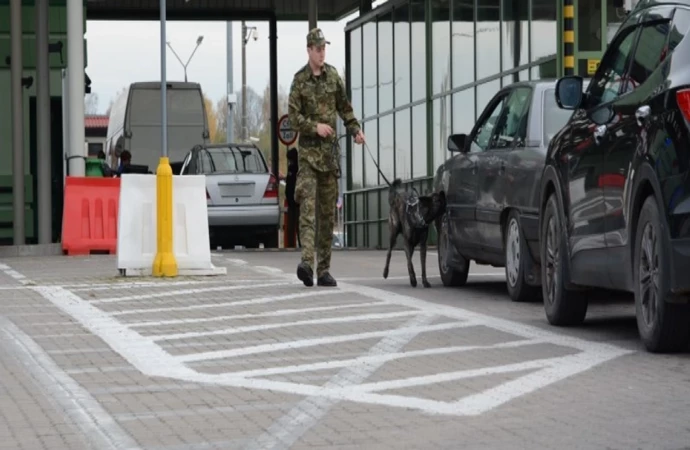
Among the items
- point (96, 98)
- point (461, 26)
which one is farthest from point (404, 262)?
point (96, 98)

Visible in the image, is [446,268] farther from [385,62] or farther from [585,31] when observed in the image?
[385,62]

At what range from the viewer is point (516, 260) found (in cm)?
1399

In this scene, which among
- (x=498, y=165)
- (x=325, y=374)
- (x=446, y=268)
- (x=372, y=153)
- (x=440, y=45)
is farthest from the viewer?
(x=372, y=153)

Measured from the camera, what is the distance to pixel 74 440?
281 inches

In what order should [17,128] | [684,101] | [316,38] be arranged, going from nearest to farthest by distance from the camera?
[684,101] < [316,38] < [17,128]

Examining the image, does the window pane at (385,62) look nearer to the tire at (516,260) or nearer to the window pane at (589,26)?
the window pane at (589,26)

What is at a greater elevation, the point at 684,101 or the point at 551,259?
the point at 684,101

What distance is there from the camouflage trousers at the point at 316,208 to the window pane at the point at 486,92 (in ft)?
43.9

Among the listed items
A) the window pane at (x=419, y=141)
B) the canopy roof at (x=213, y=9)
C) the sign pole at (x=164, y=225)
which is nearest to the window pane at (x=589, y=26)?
the window pane at (x=419, y=141)

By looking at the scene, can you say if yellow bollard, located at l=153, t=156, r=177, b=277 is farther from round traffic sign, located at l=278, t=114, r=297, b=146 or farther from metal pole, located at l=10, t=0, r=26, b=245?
round traffic sign, located at l=278, t=114, r=297, b=146

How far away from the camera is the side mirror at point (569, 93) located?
11180 mm

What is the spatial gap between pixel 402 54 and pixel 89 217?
45.2ft

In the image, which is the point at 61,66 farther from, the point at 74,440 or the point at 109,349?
the point at 74,440

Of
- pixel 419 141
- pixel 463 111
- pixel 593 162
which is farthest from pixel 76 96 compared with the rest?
pixel 593 162
